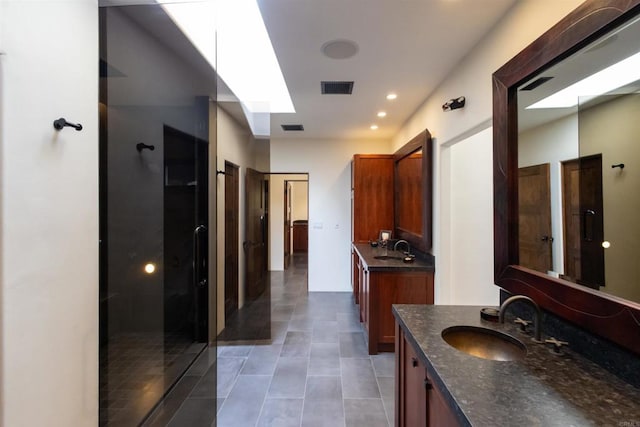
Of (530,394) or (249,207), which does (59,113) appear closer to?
(530,394)

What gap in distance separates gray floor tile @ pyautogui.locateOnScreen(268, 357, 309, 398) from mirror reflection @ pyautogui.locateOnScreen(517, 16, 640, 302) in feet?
6.49

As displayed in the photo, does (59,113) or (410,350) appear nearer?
(59,113)

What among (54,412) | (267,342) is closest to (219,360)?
(267,342)

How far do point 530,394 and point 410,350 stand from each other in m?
0.62

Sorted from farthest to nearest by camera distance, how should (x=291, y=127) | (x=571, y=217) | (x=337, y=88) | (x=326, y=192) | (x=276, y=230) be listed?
1. (x=276, y=230)
2. (x=326, y=192)
3. (x=291, y=127)
4. (x=337, y=88)
5. (x=571, y=217)

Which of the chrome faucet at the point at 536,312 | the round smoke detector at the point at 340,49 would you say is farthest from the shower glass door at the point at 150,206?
the chrome faucet at the point at 536,312

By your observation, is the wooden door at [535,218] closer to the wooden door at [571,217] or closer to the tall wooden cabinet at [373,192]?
the wooden door at [571,217]

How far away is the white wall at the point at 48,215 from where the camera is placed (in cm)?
103

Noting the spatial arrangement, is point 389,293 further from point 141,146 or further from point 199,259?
point 141,146

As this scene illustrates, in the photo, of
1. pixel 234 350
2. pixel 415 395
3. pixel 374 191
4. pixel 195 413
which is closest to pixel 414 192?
pixel 374 191

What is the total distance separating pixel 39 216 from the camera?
1.15 m

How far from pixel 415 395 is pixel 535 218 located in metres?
1.07

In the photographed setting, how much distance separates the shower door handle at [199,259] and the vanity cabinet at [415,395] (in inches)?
78.6

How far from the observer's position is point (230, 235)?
3377 mm
